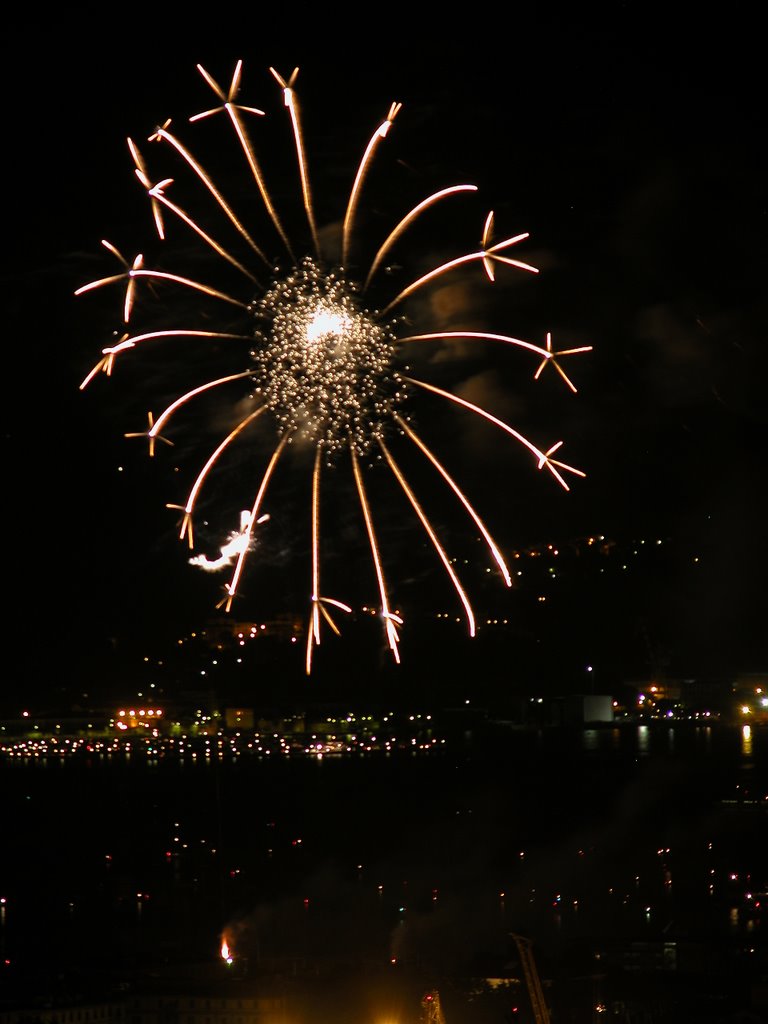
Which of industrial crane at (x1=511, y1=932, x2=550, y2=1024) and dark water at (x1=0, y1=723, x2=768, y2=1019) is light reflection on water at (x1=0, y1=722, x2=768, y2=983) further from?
industrial crane at (x1=511, y1=932, x2=550, y2=1024)

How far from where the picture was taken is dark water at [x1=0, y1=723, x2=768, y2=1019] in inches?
473

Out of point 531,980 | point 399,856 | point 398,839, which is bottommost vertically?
point 399,856

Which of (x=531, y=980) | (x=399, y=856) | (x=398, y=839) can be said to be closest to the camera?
(x=531, y=980)

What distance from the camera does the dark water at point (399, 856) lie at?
12008mm

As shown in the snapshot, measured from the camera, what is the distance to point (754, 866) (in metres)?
15.3

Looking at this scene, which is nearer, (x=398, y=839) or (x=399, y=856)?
(x=399, y=856)

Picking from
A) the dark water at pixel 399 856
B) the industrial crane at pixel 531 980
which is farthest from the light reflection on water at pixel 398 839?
the industrial crane at pixel 531 980

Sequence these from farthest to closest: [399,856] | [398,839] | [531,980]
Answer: [398,839]
[399,856]
[531,980]

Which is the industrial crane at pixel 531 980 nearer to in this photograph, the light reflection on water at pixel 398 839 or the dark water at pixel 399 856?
the dark water at pixel 399 856

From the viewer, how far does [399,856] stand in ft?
59.8

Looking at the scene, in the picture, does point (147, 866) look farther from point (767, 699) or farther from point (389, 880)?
point (767, 699)

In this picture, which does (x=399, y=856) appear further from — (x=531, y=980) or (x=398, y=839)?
(x=531, y=980)

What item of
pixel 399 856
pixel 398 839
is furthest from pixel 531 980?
pixel 398 839

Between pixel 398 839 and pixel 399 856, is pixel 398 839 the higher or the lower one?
the higher one
